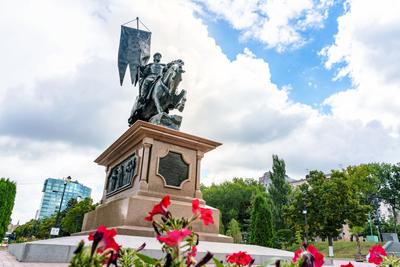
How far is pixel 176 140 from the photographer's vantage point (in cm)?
941

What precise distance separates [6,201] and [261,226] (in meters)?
20.3

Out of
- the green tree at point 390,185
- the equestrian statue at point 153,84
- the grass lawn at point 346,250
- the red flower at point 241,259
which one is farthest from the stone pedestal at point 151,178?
the green tree at point 390,185

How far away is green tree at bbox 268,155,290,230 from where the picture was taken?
37719mm

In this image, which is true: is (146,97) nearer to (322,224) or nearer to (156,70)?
(156,70)

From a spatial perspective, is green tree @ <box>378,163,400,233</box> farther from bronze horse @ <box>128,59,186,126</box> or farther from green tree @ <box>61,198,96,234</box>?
bronze horse @ <box>128,59,186,126</box>

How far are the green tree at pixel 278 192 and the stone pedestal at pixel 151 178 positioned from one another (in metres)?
31.0

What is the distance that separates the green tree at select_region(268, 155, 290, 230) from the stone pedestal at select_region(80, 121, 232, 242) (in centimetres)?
3104

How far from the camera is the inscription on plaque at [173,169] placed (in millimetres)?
8977

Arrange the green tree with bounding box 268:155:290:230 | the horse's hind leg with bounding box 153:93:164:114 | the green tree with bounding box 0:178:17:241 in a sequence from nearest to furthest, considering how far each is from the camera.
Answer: the horse's hind leg with bounding box 153:93:164:114 < the green tree with bounding box 0:178:17:241 < the green tree with bounding box 268:155:290:230

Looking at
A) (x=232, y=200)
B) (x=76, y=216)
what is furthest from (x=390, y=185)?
(x=76, y=216)

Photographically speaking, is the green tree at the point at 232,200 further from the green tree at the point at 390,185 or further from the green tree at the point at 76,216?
the green tree at the point at 390,185

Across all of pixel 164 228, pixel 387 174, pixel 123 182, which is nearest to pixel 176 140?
pixel 123 182

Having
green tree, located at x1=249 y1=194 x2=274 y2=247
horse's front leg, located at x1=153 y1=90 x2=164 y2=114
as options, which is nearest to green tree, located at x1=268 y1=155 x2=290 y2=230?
green tree, located at x1=249 y1=194 x2=274 y2=247

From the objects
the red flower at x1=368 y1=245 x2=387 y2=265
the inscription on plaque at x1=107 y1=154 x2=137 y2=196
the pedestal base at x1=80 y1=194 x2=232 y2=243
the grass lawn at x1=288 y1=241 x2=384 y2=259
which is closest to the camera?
the red flower at x1=368 y1=245 x2=387 y2=265
